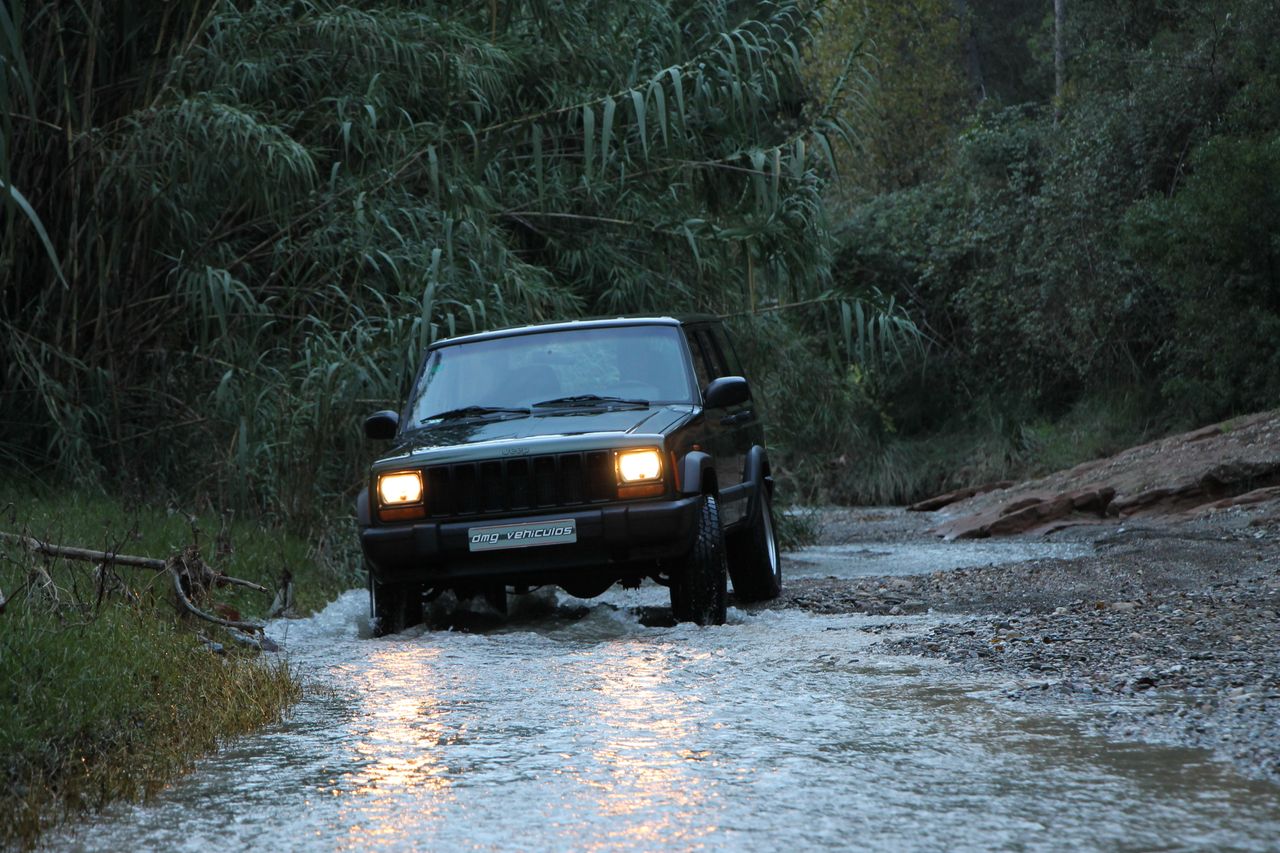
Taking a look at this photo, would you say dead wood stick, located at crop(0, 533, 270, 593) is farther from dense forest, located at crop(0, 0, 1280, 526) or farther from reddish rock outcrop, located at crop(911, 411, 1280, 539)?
reddish rock outcrop, located at crop(911, 411, 1280, 539)

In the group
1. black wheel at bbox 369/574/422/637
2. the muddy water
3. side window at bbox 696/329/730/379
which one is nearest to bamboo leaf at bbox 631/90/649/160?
side window at bbox 696/329/730/379

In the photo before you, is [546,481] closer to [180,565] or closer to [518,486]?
[518,486]

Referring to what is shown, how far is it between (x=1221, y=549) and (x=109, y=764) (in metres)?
9.15

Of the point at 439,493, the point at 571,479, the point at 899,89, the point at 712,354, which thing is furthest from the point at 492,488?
the point at 899,89

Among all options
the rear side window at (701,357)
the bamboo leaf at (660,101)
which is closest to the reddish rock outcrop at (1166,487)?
the bamboo leaf at (660,101)

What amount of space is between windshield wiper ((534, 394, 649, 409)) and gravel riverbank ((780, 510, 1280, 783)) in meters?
1.58

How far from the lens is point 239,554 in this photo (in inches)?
398

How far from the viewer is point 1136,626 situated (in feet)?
24.7

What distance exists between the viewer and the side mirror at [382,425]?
31.1 ft

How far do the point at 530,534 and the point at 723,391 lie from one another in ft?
5.18

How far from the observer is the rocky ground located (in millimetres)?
5340

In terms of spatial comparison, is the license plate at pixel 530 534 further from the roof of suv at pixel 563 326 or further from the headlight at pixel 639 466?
the roof of suv at pixel 563 326

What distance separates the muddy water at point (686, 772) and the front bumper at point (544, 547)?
1098mm

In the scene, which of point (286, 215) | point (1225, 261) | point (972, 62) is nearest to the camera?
point (286, 215)
